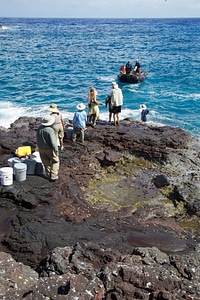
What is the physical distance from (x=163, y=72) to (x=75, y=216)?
99.6 ft

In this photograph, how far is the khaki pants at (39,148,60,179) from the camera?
9195 millimetres

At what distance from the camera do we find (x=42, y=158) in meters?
9.43

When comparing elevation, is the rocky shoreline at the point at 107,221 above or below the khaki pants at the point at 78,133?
below

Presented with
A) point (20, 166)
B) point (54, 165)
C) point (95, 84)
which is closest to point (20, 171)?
point (20, 166)

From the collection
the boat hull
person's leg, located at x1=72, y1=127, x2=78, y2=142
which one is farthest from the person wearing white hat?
the boat hull

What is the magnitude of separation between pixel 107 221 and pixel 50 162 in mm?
2474

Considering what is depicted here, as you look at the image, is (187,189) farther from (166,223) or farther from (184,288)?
(184,288)

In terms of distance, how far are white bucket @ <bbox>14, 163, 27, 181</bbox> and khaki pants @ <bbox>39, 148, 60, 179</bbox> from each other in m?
0.57

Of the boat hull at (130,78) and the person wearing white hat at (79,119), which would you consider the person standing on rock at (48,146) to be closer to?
the person wearing white hat at (79,119)

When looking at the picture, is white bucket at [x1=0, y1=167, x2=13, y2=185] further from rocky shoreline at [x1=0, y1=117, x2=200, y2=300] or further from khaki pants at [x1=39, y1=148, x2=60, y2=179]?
khaki pants at [x1=39, y1=148, x2=60, y2=179]

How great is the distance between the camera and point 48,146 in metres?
9.02

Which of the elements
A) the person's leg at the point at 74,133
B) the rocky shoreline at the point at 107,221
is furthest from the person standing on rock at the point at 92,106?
the person's leg at the point at 74,133

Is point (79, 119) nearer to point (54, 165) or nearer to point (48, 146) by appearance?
point (54, 165)

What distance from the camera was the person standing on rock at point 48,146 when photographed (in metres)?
8.88
